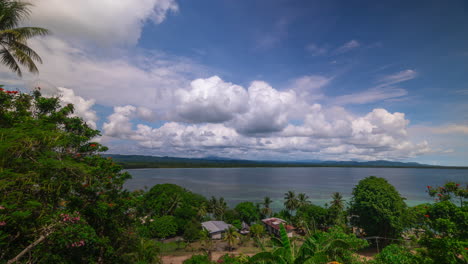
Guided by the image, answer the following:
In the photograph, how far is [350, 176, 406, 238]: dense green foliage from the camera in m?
25.0

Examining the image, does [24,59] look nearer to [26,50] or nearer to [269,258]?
[26,50]

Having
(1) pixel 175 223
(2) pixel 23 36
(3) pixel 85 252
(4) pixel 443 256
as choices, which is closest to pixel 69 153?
(3) pixel 85 252

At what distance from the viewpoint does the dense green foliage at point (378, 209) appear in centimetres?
2505

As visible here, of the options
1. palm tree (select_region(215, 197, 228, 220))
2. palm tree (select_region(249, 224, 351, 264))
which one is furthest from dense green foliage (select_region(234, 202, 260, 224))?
palm tree (select_region(249, 224, 351, 264))

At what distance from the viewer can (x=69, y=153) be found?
8875 mm

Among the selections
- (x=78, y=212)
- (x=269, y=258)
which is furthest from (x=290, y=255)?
(x=78, y=212)

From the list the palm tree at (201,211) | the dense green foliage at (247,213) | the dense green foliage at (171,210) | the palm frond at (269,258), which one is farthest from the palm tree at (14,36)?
the dense green foliage at (247,213)

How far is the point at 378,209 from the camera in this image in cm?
2491

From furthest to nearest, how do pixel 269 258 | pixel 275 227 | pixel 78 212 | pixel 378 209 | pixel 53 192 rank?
1. pixel 275 227
2. pixel 378 209
3. pixel 78 212
4. pixel 53 192
5. pixel 269 258

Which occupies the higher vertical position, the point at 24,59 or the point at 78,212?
the point at 24,59

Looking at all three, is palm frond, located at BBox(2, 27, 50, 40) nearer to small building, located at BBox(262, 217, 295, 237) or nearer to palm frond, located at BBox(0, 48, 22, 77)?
palm frond, located at BBox(0, 48, 22, 77)

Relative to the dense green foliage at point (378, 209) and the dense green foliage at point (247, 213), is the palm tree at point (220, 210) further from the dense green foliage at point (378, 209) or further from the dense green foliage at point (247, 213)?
the dense green foliage at point (378, 209)

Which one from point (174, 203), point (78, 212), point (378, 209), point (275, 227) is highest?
point (78, 212)

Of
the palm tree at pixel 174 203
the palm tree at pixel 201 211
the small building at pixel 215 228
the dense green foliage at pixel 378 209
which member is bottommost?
the small building at pixel 215 228
